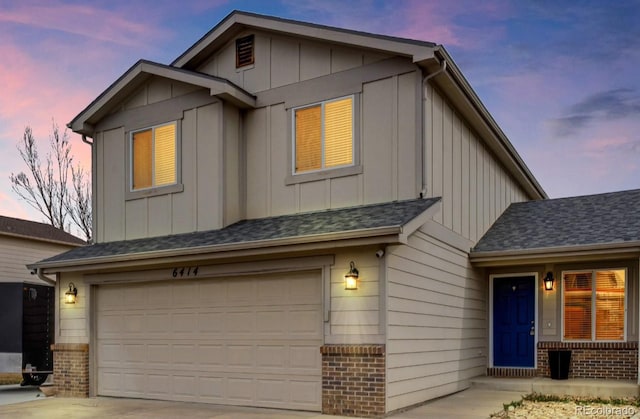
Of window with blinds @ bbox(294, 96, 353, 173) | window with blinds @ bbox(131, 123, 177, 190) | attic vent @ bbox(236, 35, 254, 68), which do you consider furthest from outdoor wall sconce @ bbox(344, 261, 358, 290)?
attic vent @ bbox(236, 35, 254, 68)

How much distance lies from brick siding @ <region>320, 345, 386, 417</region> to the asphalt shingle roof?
4700 millimetres

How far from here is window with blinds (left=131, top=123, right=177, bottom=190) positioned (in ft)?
38.1

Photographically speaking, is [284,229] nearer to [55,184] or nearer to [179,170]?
[179,170]

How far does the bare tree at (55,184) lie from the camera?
28234mm

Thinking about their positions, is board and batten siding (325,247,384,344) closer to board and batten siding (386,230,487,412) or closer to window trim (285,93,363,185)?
board and batten siding (386,230,487,412)

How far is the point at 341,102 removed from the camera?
33.4 ft

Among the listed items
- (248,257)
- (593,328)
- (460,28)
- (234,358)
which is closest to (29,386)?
(234,358)

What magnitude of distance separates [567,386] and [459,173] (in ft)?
13.6

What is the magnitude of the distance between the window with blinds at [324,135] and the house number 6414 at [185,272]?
2.37 m

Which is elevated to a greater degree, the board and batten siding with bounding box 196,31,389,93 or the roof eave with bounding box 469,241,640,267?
the board and batten siding with bounding box 196,31,389,93

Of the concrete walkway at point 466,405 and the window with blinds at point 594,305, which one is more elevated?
the window with blinds at point 594,305

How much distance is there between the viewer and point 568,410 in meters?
9.02

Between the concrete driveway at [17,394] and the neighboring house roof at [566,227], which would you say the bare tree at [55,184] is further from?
the neighboring house roof at [566,227]

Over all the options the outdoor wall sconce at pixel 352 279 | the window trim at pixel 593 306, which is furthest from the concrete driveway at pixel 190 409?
the window trim at pixel 593 306
